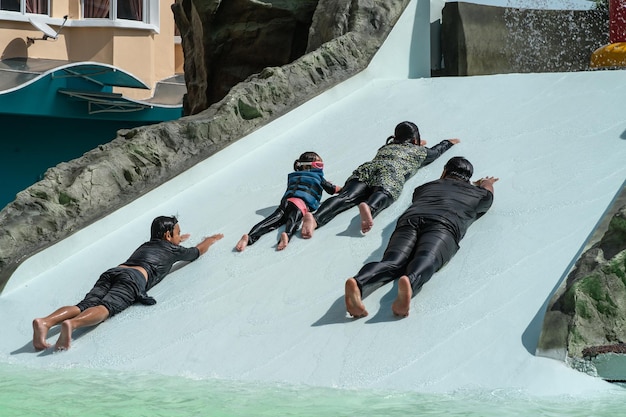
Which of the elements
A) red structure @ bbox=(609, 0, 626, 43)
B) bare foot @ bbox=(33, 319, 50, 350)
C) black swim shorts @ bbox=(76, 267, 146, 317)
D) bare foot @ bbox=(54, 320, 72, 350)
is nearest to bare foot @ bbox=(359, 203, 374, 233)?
black swim shorts @ bbox=(76, 267, 146, 317)

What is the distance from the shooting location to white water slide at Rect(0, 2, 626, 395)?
226 inches

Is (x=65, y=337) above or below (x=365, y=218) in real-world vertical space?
below

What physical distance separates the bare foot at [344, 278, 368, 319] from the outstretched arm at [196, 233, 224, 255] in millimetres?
1811

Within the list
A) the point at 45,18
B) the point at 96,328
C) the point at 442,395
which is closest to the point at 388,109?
the point at 96,328

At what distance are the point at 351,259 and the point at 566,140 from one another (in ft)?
7.62

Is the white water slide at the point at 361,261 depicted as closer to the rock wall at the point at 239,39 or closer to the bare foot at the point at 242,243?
the bare foot at the point at 242,243

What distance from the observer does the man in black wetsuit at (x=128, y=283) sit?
662 cm

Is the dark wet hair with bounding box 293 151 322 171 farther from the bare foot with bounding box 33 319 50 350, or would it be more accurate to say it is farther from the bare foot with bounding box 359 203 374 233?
the bare foot with bounding box 33 319 50 350

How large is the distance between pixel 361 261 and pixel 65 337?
2.02 meters

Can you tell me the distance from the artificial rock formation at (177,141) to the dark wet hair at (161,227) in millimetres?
1091

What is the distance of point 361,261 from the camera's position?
22.7 feet

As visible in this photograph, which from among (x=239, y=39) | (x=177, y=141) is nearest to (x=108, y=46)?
(x=239, y=39)

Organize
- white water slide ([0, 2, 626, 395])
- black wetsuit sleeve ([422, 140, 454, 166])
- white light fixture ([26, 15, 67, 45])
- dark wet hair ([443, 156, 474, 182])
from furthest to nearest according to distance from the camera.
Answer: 1. white light fixture ([26, 15, 67, 45])
2. black wetsuit sleeve ([422, 140, 454, 166])
3. dark wet hair ([443, 156, 474, 182])
4. white water slide ([0, 2, 626, 395])

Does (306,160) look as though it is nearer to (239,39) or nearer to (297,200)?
(297,200)
